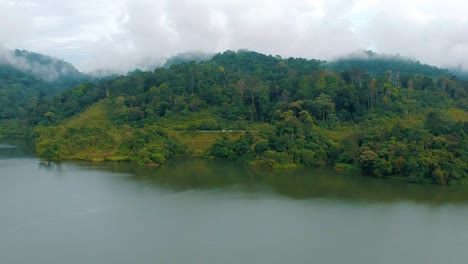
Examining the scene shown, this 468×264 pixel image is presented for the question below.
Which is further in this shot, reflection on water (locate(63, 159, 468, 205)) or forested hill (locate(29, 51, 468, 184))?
forested hill (locate(29, 51, 468, 184))

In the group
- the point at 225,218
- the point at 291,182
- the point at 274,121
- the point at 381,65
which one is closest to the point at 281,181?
the point at 291,182

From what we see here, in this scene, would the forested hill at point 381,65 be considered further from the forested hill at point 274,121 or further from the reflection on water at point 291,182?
the reflection on water at point 291,182

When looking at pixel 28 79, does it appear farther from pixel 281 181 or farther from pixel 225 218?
pixel 225 218

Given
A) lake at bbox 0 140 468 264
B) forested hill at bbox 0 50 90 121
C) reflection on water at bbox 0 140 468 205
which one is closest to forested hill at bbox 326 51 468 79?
reflection on water at bbox 0 140 468 205

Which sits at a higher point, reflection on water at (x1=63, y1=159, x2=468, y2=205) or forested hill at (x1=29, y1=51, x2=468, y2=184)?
forested hill at (x1=29, y1=51, x2=468, y2=184)

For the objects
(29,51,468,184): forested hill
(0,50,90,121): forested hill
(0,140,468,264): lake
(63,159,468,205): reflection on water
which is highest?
(0,50,90,121): forested hill

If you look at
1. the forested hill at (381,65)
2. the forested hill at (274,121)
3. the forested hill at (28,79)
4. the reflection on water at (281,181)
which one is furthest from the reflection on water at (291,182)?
the forested hill at (381,65)

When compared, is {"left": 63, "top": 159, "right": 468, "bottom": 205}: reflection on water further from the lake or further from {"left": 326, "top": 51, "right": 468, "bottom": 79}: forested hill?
{"left": 326, "top": 51, "right": 468, "bottom": 79}: forested hill
